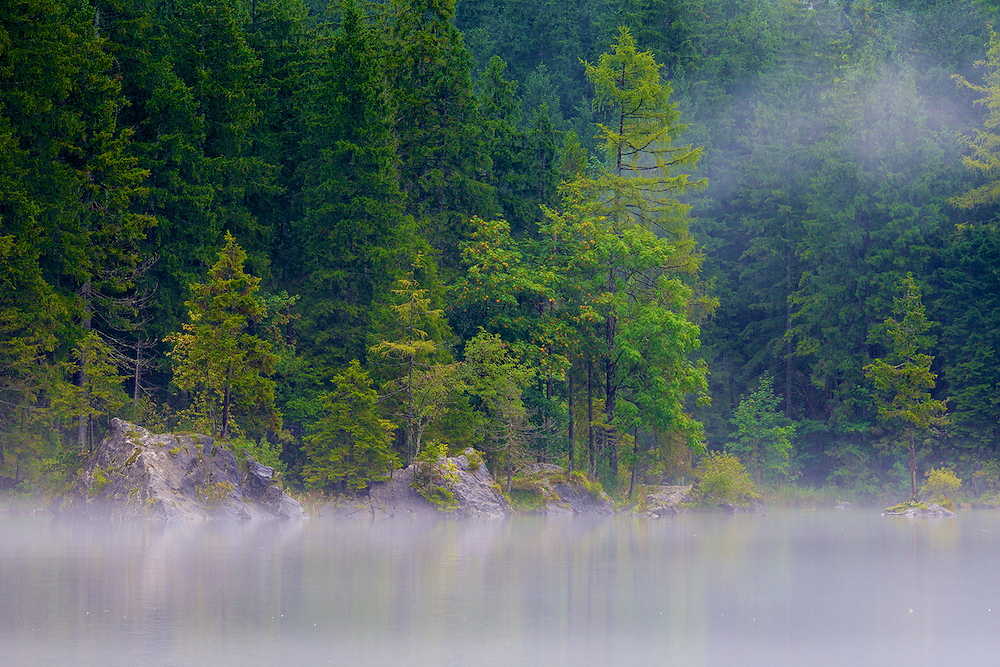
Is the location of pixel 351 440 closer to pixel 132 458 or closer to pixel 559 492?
pixel 132 458

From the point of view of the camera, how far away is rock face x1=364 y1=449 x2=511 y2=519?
42844 millimetres

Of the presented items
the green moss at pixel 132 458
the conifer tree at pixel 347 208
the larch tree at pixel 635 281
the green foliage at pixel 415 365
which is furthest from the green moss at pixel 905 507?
the green moss at pixel 132 458

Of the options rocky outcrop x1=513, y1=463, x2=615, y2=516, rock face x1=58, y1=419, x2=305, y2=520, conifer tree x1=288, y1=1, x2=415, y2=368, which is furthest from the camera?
rocky outcrop x1=513, y1=463, x2=615, y2=516

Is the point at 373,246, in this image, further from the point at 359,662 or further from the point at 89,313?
the point at 359,662

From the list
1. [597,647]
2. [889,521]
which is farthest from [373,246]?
[597,647]

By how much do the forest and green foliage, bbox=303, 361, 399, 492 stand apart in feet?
0.31

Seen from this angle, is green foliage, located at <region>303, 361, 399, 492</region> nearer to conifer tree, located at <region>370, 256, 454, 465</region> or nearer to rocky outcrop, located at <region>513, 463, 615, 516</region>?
conifer tree, located at <region>370, 256, 454, 465</region>

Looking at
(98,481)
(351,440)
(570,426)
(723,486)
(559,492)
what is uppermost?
(570,426)

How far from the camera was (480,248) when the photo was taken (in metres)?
49.8

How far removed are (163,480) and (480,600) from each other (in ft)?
64.2

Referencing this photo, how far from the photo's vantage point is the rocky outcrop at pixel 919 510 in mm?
51750

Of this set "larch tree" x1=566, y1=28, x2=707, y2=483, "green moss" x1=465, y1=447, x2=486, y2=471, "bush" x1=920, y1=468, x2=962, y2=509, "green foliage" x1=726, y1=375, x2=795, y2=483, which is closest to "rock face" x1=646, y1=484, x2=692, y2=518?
"larch tree" x1=566, y1=28, x2=707, y2=483

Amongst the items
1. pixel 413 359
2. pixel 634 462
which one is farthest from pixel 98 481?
pixel 634 462

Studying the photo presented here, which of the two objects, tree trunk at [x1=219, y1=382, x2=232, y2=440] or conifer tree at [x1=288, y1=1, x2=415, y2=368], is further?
conifer tree at [x1=288, y1=1, x2=415, y2=368]
